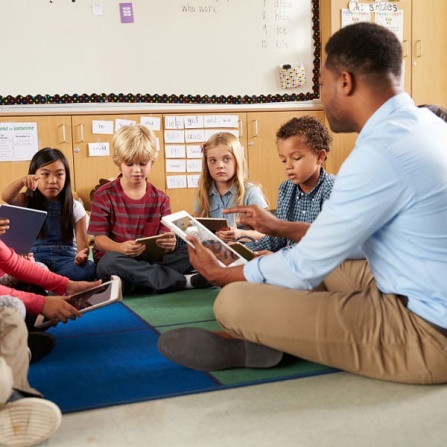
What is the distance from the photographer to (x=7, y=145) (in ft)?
12.9

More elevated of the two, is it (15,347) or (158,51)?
(158,51)

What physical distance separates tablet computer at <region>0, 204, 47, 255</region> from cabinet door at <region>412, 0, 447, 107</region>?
339 cm

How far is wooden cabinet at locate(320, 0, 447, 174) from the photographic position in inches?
178

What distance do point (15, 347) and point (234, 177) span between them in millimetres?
1652

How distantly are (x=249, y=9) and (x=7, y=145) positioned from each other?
1908 millimetres

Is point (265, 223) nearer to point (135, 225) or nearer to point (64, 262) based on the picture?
point (135, 225)

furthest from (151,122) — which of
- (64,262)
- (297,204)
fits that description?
(297,204)

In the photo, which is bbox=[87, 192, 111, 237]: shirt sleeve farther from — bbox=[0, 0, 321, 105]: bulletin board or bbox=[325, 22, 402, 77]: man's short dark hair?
→ bbox=[0, 0, 321, 105]: bulletin board

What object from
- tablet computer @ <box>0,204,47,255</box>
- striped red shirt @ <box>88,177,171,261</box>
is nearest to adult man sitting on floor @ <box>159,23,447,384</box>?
tablet computer @ <box>0,204,47,255</box>

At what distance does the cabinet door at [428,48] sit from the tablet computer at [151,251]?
2.94 metres

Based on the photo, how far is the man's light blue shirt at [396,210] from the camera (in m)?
1.16

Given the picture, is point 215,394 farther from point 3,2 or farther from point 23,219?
point 3,2

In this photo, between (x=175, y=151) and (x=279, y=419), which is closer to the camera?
(x=279, y=419)

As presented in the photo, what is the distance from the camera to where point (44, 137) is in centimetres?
399
